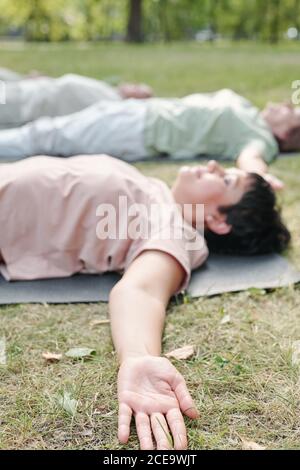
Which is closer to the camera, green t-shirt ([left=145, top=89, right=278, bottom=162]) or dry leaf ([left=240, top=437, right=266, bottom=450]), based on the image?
dry leaf ([left=240, top=437, right=266, bottom=450])

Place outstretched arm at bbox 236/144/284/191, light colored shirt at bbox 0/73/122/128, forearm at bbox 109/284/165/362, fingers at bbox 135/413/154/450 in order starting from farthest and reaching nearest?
light colored shirt at bbox 0/73/122/128 → outstretched arm at bbox 236/144/284/191 → forearm at bbox 109/284/165/362 → fingers at bbox 135/413/154/450

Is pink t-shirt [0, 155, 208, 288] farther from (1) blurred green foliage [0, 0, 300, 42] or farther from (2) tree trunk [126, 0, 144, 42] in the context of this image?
(1) blurred green foliage [0, 0, 300, 42]

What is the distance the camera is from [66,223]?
8.75 feet

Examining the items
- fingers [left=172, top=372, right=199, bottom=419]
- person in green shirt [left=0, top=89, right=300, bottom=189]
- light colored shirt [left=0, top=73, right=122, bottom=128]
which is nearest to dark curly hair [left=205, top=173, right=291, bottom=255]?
fingers [left=172, top=372, right=199, bottom=419]

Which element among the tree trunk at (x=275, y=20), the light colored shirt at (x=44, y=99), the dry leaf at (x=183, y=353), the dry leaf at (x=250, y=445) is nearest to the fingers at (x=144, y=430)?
the dry leaf at (x=250, y=445)

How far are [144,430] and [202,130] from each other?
130 inches

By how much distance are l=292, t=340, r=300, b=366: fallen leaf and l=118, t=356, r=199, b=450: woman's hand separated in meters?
0.47

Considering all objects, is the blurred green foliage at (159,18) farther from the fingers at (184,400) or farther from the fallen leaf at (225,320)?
the fingers at (184,400)

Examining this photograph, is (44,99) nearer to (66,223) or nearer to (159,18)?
(66,223)

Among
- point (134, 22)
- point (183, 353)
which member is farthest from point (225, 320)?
point (134, 22)

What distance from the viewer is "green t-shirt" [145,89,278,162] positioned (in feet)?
15.0

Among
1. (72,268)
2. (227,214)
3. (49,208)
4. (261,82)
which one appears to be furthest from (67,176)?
(261,82)

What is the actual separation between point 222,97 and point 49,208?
8.85 feet

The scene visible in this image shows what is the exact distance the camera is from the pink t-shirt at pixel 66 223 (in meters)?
2.65
